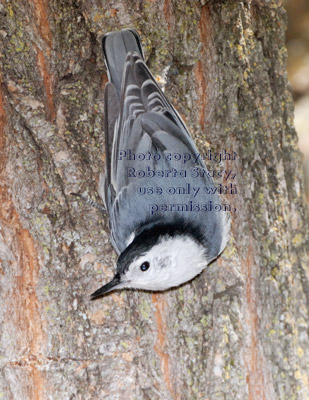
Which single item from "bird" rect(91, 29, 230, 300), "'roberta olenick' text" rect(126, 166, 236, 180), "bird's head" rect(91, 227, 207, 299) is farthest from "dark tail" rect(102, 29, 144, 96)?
"bird's head" rect(91, 227, 207, 299)

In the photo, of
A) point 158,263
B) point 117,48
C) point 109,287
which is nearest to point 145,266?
point 158,263

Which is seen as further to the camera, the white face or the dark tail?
the dark tail

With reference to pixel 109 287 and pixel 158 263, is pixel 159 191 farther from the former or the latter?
pixel 109 287

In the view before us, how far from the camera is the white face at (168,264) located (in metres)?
1.88

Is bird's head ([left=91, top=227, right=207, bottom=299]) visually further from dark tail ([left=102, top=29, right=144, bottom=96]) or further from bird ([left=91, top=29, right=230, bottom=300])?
dark tail ([left=102, top=29, right=144, bottom=96])

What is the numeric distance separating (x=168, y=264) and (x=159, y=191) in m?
0.28

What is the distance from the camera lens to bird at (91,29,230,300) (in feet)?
6.46

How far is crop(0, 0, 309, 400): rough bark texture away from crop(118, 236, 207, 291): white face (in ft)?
0.25

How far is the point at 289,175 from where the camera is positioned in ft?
7.40

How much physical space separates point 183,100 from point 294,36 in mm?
1149

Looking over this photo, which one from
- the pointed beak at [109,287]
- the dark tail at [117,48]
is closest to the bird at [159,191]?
the dark tail at [117,48]

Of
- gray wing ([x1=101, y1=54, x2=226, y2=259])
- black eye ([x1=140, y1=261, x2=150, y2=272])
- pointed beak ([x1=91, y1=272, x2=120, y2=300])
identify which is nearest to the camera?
pointed beak ([x1=91, y1=272, x2=120, y2=300])

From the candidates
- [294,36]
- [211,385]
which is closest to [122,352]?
[211,385]

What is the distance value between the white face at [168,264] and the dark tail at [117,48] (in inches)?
26.3
